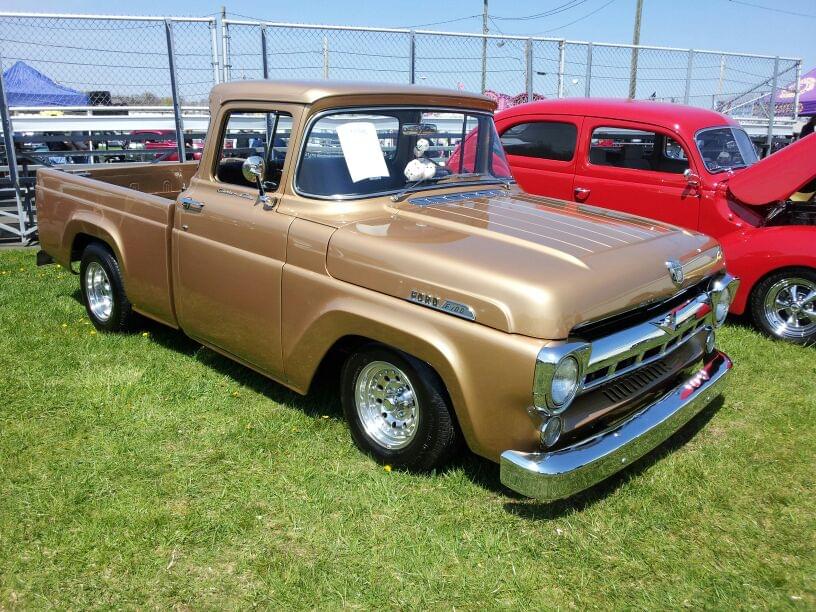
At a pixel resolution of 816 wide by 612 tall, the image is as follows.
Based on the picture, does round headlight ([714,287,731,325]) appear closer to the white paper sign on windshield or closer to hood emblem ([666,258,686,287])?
hood emblem ([666,258,686,287])

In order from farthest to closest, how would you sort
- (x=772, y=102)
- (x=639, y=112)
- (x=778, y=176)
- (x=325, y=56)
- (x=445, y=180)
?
(x=772, y=102), (x=325, y=56), (x=639, y=112), (x=778, y=176), (x=445, y=180)

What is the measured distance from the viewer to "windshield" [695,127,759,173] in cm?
657

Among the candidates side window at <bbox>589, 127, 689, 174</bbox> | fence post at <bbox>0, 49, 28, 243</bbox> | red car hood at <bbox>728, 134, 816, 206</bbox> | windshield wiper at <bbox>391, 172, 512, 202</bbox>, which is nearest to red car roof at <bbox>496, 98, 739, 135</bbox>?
side window at <bbox>589, 127, 689, 174</bbox>

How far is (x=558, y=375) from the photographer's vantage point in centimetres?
278

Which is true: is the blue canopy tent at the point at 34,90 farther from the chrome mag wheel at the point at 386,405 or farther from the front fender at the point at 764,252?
the front fender at the point at 764,252

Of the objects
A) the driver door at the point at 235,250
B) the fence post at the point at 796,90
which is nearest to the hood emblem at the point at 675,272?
the driver door at the point at 235,250

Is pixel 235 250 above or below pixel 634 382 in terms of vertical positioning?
above

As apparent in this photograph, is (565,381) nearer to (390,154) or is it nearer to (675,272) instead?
(675,272)

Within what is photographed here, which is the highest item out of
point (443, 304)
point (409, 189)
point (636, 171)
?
point (409, 189)

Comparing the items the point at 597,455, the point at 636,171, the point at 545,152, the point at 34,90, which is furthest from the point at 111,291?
the point at 34,90

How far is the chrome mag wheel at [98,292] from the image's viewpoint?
5.41 metres

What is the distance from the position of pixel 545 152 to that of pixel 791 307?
285 centimetres

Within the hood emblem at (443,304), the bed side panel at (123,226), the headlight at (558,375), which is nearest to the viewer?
the headlight at (558,375)

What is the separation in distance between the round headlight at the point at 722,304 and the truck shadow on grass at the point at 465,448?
683 millimetres
